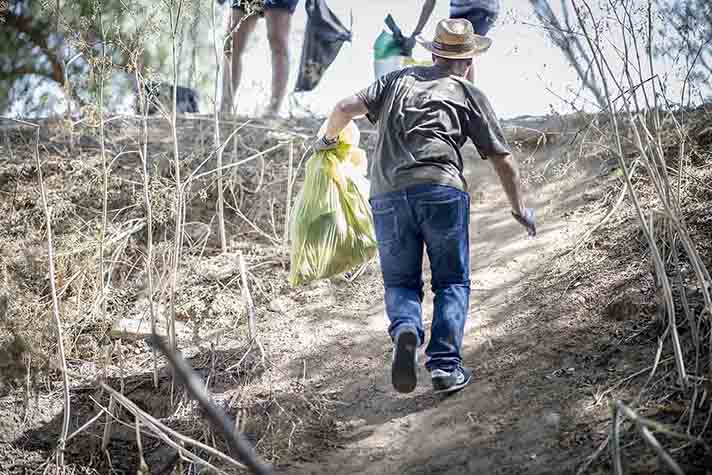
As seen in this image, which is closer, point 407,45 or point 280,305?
point 280,305

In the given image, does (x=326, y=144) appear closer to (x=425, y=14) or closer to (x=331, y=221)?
(x=331, y=221)

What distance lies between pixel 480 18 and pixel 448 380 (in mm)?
2548

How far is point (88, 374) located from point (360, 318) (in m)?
1.37

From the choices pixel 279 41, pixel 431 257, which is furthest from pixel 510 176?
pixel 279 41

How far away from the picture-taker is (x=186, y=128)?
17.9ft

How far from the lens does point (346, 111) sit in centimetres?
296

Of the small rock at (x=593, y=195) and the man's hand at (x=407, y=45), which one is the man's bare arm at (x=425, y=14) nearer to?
the man's hand at (x=407, y=45)

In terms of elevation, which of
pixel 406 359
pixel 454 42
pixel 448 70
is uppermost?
pixel 454 42

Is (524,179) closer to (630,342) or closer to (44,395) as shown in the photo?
(630,342)

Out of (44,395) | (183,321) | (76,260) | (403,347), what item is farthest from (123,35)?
(403,347)

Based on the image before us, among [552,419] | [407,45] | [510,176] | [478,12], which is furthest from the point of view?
[407,45]

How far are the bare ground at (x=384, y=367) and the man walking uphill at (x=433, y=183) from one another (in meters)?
0.28

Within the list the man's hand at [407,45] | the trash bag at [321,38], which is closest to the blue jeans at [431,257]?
the man's hand at [407,45]

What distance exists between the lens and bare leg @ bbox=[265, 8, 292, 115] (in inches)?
195
